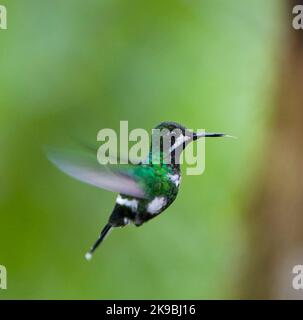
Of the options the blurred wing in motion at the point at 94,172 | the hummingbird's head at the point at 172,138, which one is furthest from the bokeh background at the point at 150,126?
the blurred wing in motion at the point at 94,172

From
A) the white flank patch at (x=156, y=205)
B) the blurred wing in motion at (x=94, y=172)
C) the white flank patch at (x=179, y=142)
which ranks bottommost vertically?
the white flank patch at (x=156, y=205)

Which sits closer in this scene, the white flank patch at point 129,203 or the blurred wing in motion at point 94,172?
the blurred wing in motion at point 94,172

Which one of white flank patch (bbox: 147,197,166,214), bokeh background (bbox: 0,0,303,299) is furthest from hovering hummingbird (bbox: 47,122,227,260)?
bokeh background (bbox: 0,0,303,299)

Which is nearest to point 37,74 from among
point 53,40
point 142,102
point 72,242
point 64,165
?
point 53,40

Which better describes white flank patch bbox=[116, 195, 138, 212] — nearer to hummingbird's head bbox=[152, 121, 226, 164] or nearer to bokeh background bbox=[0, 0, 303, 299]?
hummingbird's head bbox=[152, 121, 226, 164]

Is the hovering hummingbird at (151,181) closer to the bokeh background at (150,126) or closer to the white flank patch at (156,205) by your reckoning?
the white flank patch at (156,205)

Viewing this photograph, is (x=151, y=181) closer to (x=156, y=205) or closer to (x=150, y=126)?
(x=156, y=205)

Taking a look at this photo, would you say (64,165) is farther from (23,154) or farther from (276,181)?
(276,181)
